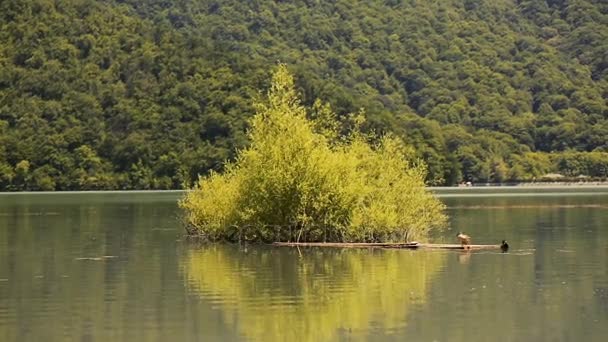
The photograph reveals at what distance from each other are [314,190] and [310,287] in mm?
13458

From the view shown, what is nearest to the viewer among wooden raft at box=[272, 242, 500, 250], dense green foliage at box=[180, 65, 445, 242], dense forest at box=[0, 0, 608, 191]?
wooden raft at box=[272, 242, 500, 250]

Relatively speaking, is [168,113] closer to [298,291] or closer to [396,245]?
[396,245]

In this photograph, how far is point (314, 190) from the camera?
155ft

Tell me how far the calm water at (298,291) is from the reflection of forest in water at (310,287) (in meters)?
0.04

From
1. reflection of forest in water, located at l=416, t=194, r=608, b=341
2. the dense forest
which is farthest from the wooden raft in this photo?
the dense forest

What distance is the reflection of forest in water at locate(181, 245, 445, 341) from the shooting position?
2639 cm

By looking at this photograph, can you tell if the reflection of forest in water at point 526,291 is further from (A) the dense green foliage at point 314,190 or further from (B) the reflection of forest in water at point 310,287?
(A) the dense green foliage at point 314,190

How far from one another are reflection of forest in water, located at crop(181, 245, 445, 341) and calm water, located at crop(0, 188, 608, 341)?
45 millimetres

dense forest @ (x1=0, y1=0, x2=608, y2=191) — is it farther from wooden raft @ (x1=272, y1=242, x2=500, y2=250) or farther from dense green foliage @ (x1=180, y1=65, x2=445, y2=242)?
wooden raft @ (x1=272, y1=242, x2=500, y2=250)

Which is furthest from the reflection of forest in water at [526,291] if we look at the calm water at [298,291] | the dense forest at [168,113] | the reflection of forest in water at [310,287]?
the dense forest at [168,113]

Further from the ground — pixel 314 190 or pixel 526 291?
pixel 314 190

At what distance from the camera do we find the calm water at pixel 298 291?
25859 millimetres

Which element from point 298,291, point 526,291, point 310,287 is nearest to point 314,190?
point 310,287

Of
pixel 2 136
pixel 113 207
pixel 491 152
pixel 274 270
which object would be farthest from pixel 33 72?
pixel 274 270
